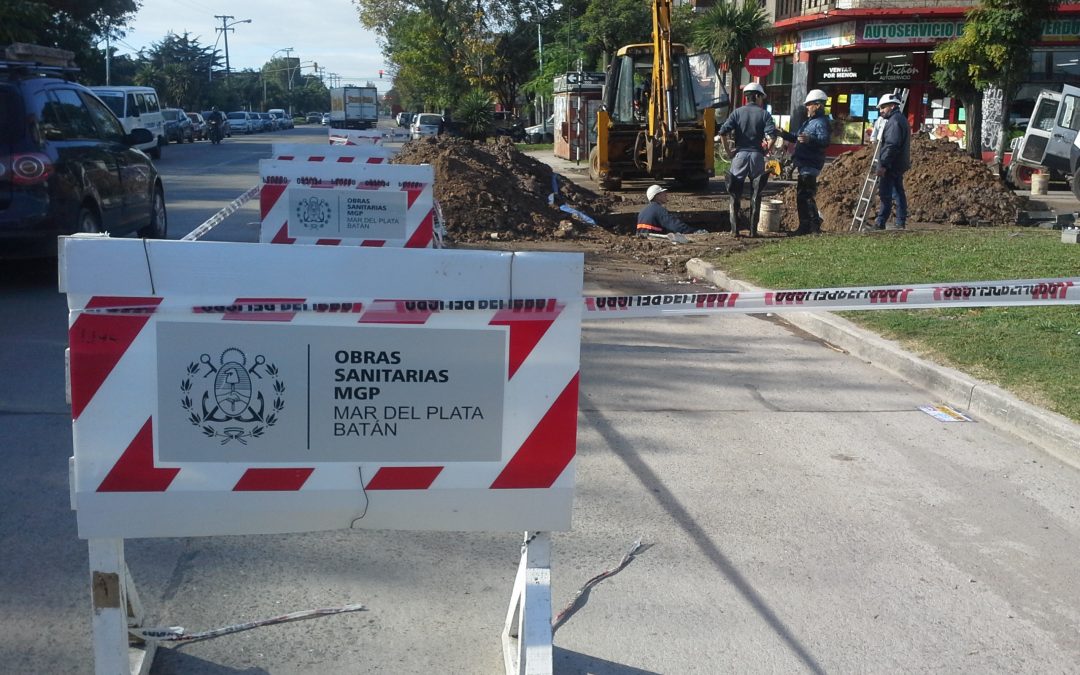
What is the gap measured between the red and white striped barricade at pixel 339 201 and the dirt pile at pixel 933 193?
9135 mm

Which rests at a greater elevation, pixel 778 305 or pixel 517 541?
pixel 778 305

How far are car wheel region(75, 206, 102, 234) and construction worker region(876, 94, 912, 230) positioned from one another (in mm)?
9907

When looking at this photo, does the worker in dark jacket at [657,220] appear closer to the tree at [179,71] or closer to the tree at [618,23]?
the tree at [618,23]

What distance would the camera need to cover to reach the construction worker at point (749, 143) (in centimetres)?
1486

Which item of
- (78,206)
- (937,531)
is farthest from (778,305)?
(78,206)

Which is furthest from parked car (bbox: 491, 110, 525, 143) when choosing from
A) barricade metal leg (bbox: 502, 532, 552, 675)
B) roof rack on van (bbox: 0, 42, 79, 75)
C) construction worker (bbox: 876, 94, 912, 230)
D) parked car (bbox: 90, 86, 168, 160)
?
barricade metal leg (bbox: 502, 532, 552, 675)

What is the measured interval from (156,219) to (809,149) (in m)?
8.65

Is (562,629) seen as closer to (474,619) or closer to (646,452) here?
(474,619)

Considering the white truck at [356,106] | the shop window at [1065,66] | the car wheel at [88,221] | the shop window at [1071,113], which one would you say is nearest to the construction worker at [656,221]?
the car wheel at [88,221]

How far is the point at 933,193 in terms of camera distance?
58.4ft

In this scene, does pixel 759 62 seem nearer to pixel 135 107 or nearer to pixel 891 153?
pixel 891 153

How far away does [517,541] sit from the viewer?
194 inches

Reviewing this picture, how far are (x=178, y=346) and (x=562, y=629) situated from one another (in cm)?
179

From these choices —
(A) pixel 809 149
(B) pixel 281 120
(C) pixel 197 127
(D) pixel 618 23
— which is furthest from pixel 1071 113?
(B) pixel 281 120
